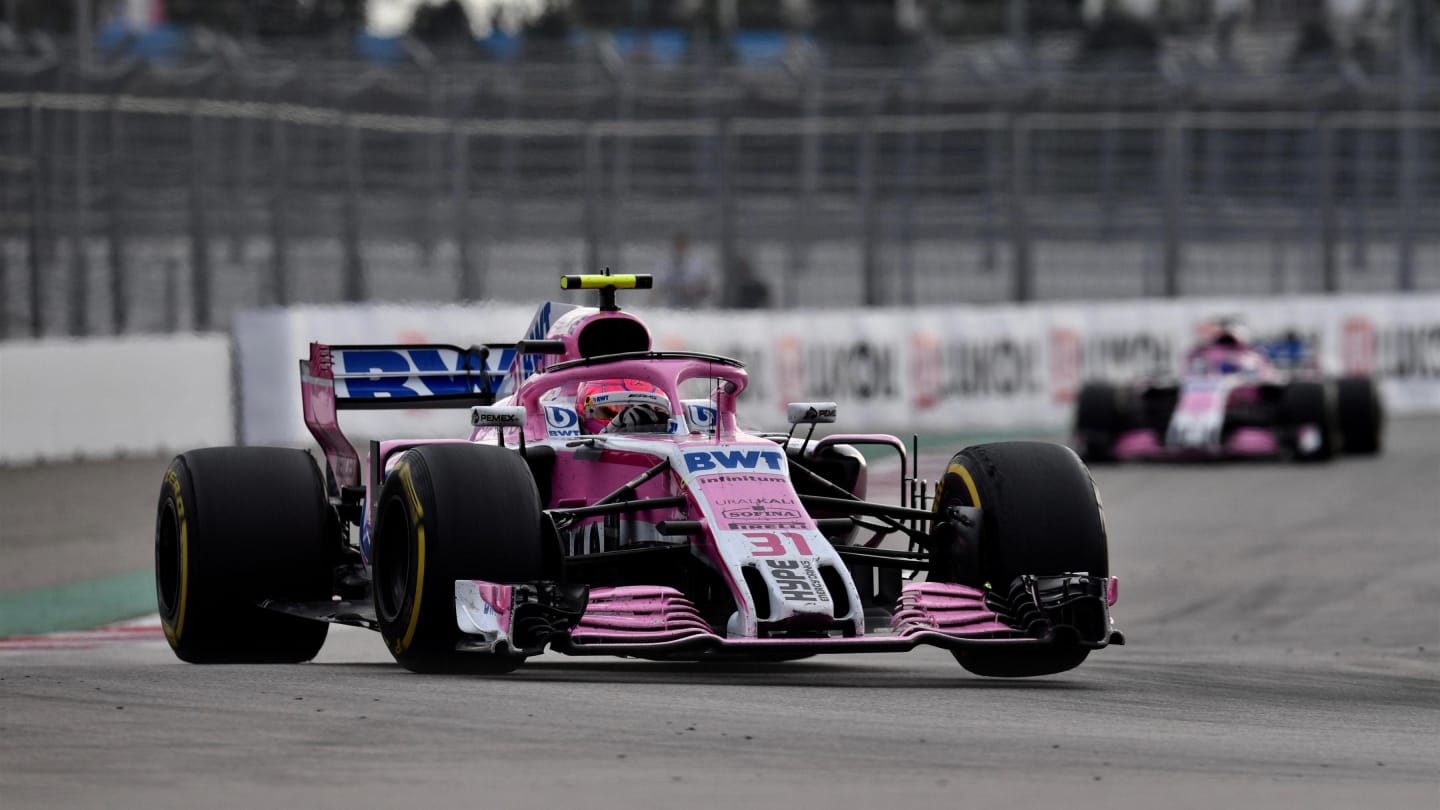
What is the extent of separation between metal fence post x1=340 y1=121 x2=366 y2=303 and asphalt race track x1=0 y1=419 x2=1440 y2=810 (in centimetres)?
1032

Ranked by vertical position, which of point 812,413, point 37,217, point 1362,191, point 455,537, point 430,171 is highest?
point 430,171

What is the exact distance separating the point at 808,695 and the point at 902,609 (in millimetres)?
578

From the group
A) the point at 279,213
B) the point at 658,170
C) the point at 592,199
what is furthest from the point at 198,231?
the point at 658,170

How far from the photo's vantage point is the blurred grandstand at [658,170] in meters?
19.5

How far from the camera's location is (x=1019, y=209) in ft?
87.6

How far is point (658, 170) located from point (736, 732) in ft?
61.0

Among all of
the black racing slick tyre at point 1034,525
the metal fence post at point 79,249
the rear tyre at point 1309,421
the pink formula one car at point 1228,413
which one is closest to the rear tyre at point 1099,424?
the pink formula one car at point 1228,413

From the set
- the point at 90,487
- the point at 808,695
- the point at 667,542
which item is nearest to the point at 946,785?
the point at 808,695

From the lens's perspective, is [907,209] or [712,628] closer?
[712,628]

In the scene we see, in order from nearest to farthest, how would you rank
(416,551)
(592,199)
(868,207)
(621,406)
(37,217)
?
(416,551) → (621,406) → (37,217) → (592,199) → (868,207)

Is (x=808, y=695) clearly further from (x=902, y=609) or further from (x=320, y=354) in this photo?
(x=320, y=354)

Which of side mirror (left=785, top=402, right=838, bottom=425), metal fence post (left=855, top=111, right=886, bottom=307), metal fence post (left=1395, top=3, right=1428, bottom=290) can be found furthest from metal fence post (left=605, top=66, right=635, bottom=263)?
side mirror (left=785, top=402, right=838, bottom=425)

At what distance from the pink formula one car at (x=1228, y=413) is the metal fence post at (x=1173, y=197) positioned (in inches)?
209

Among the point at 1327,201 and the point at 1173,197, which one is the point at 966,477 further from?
the point at 1327,201
